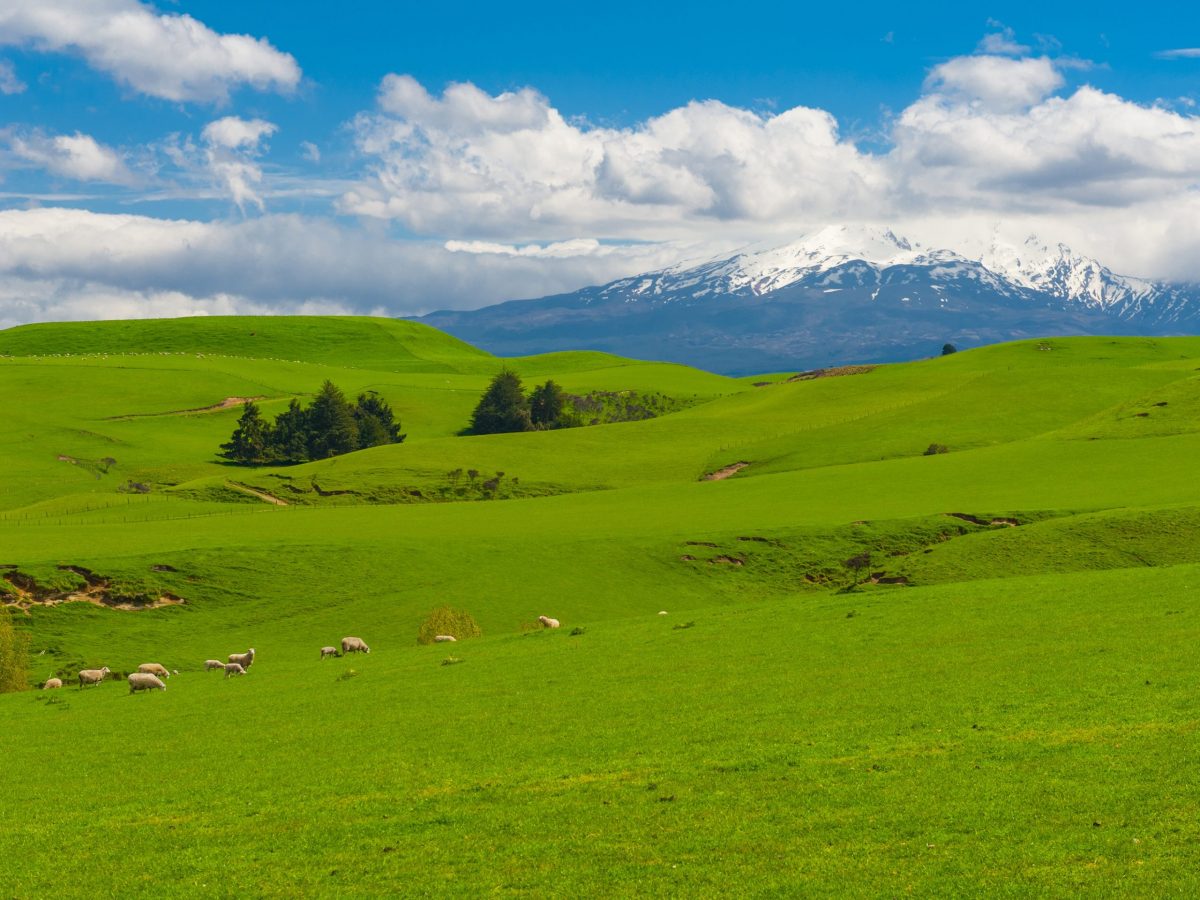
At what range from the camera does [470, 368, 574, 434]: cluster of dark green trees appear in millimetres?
158500

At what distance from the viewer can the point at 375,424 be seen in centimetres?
Answer: 15175

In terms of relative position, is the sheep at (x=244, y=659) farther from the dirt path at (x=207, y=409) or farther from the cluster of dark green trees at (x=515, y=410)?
the dirt path at (x=207, y=409)

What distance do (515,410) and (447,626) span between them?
108 metres

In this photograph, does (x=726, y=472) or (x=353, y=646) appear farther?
(x=726, y=472)

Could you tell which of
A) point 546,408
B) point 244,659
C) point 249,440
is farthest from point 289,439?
point 244,659

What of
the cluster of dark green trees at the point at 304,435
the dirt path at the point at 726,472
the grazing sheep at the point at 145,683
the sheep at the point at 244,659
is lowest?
the sheep at the point at 244,659

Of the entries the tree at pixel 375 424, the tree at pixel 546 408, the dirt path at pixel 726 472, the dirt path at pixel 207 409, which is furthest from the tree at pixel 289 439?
the dirt path at pixel 726 472

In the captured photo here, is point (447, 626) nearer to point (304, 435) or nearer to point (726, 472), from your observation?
point (726, 472)

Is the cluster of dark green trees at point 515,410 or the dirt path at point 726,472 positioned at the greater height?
the cluster of dark green trees at point 515,410

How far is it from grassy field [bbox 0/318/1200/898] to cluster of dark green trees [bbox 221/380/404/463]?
46150 millimetres

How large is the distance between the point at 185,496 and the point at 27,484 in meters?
34.1

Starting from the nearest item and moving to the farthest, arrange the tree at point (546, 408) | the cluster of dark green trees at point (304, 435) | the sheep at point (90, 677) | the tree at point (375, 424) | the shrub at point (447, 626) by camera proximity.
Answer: the sheep at point (90, 677)
the shrub at point (447, 626)
the cluster of dark green trees at point (304, 435)
the tree at point (375, 424)
the tree at point (546, 408)

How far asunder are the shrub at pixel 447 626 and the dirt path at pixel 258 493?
48.0 m

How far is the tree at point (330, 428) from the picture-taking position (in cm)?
14512
